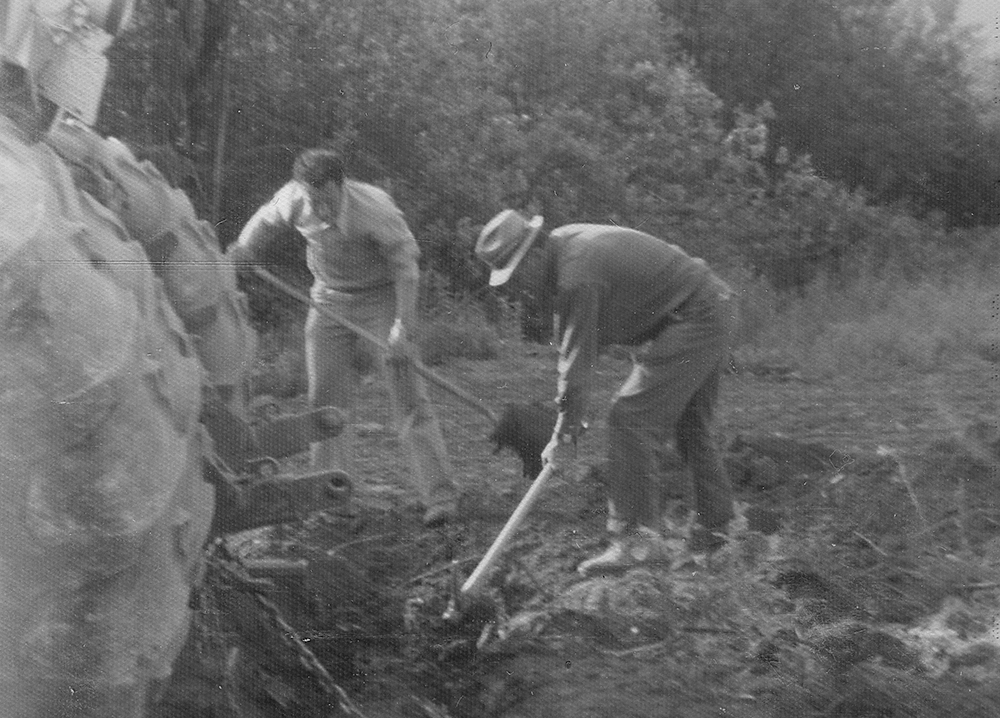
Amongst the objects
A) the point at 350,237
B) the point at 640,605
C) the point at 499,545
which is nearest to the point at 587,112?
the point at 350,237

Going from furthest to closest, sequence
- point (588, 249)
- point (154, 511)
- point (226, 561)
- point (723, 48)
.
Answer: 1. point (723, 48)
2. point (588, 249)
3. point (226, 561)
4. point (154, 511)

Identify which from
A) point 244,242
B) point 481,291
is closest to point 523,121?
point 481,291

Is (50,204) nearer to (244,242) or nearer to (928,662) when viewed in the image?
(928,662)

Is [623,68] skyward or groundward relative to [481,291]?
skyward

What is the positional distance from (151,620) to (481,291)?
212 inches

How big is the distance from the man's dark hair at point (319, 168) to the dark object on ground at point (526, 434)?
1.14m

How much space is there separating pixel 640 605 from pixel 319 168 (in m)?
2.10

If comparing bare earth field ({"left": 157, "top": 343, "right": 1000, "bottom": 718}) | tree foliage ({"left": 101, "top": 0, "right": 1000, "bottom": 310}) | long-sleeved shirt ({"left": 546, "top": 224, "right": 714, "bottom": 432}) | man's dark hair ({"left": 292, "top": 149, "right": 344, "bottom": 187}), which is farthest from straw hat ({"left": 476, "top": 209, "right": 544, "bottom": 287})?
tree foliage ({"left": 101, "top": 0, "right": 1000, "bottom": 310})

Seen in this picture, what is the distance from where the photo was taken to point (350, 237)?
557 cm

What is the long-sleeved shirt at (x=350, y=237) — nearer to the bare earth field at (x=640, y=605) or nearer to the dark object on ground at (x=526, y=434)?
the dark object on ground at (x=526, y=434)

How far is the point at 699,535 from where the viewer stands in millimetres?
5121

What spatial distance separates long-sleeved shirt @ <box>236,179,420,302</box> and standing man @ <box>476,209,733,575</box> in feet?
2.25

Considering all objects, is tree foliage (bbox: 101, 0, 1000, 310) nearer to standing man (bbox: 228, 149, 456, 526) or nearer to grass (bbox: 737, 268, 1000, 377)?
standing man (bbox: 228, 149, 456, 526)

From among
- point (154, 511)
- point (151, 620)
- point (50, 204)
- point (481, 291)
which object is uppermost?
point (50, 204)
